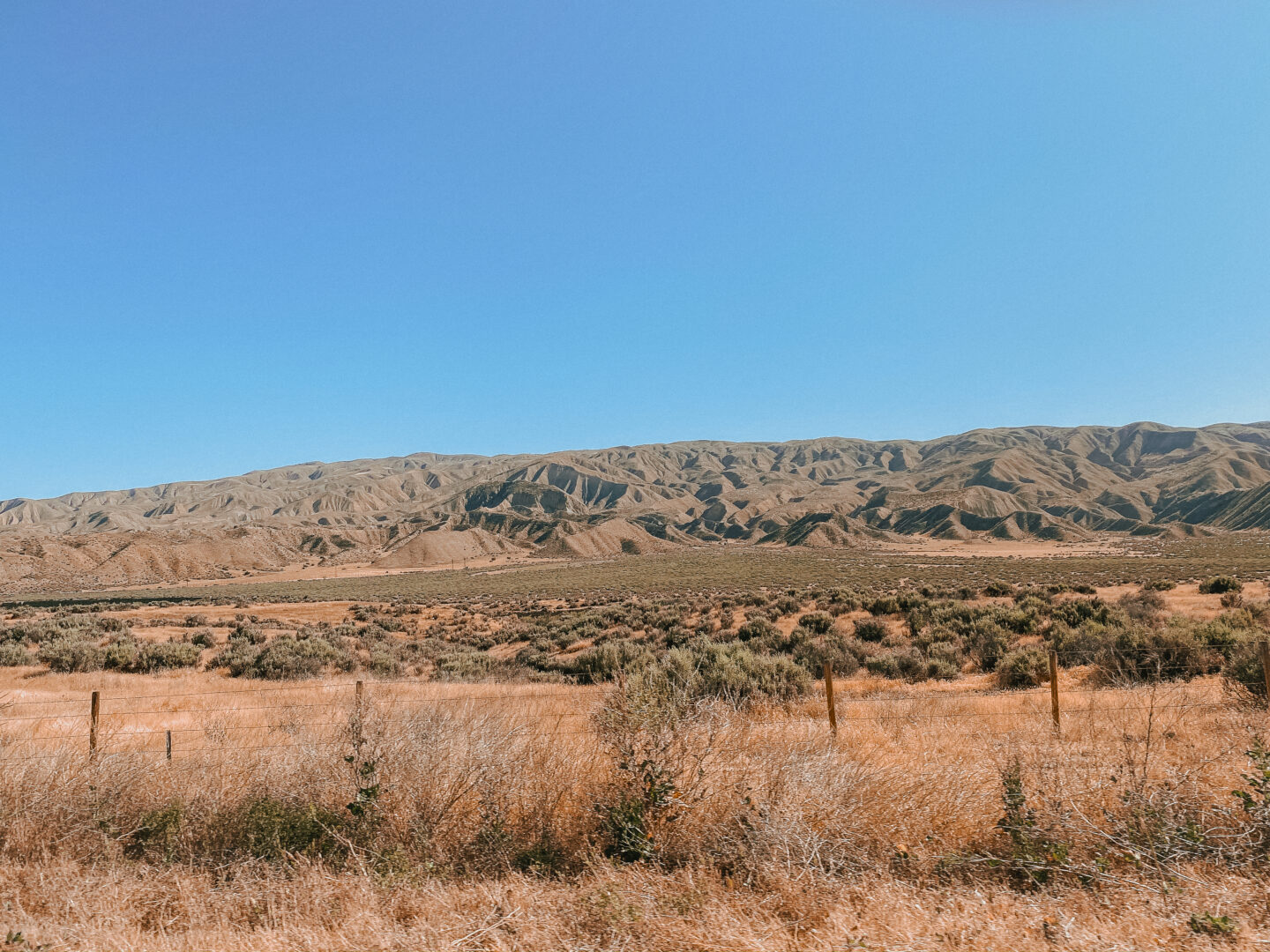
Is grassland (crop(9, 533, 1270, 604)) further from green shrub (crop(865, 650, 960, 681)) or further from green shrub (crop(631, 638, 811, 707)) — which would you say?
green shrub (crop(631, 638, 811, 707))

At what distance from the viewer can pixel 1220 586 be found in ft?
86.1

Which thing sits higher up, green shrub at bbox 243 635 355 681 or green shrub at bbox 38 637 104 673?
→ green shrub at bbox 38 637 104 673

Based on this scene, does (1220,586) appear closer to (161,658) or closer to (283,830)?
(283,830)

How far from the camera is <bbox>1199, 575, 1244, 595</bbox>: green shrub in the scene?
1003 inches

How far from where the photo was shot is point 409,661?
69.9ft

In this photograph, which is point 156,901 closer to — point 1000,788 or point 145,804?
point 145,804

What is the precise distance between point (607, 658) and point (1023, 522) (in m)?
137

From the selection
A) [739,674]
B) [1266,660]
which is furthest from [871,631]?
[1266,660]

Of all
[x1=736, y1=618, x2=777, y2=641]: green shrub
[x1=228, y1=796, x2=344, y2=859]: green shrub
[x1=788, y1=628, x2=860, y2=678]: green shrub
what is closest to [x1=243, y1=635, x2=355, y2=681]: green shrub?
[x1=228, y1=796, x2=344, y2=859]: green shrub

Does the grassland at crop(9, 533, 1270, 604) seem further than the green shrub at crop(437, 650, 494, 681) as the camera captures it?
Yes

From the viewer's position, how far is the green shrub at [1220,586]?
83.6 feet

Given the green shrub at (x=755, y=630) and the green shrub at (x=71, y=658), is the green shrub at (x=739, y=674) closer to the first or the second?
the green shrub at (x=755, y=630)

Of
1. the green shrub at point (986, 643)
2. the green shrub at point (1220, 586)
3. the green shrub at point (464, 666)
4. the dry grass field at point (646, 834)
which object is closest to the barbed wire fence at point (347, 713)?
the dry grass field at point (646, 834)

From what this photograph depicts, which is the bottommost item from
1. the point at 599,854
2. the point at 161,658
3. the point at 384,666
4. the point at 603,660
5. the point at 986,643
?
the point at 384,666
